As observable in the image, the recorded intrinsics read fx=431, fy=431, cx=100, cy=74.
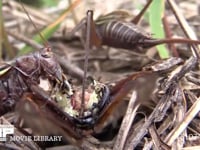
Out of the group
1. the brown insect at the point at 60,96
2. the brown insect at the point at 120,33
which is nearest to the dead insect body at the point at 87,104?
the brown insect at the point at 60,96

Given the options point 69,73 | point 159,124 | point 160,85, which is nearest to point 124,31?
point 69,73

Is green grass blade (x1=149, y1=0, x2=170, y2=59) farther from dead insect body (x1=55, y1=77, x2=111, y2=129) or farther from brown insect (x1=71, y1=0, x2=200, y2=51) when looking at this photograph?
dead insect body (x1=55, y1=77, x2=111, y2=129)

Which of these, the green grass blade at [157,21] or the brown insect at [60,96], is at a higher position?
the green grass blade at [157,21]

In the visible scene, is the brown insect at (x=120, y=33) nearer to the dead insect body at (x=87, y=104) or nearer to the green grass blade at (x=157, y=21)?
the green grass blade at (x=157, y=21)

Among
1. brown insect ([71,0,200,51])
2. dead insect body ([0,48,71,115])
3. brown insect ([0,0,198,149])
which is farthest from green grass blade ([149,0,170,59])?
dead insect body ([0,48,71,115])

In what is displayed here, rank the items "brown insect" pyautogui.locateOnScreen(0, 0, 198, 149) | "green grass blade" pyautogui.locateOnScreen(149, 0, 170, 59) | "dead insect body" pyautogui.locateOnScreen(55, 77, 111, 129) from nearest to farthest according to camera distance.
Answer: "brown insect" pyautogui.locateOnScreen(0, 0, 198, 149) → "dead insect body" pyautogui.locateOnScreen(55, 77, 111, 129) → "green grass blade" pyautogui.locateOnScreen(149, 0, 170, 59)

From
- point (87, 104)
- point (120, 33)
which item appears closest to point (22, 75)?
point (87, 104)

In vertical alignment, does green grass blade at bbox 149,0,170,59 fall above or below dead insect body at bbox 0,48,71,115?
above
